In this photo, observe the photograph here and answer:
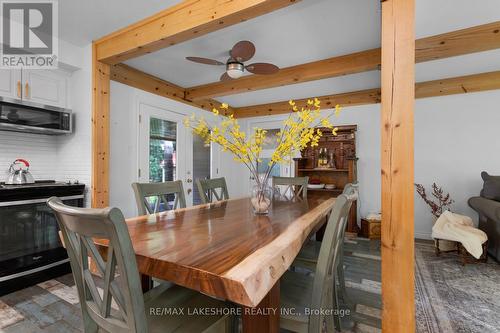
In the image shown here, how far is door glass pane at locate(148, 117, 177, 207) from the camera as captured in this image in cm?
359

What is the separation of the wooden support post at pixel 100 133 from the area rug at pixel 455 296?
311 cm

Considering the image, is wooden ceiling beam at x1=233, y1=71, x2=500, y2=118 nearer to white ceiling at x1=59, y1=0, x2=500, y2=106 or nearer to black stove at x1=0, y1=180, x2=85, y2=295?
white ceiling at x1=59, y1=0, x2=500, y2=106

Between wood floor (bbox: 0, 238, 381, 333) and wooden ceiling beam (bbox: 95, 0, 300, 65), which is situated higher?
wooden ceiling beam (bbox: 95, 0, 300, 65)

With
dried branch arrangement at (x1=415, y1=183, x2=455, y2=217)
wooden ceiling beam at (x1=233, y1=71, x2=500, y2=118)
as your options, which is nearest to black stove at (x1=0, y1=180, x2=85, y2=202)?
wooden ceiling beam at (x1=233, y1=71, x2=500, y2=118)

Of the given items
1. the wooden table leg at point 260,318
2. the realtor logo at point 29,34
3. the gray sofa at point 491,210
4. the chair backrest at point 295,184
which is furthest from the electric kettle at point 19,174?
the gray sofa at point 491,210

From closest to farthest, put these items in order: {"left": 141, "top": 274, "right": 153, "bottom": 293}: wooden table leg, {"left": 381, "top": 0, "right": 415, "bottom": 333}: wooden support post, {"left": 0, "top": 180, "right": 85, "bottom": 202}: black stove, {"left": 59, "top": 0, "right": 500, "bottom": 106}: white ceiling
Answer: {"left": 381, "top": 0, "right": 415, "bottom": 333}: wooden support post → {"left": 141, "top": 274, "right": 153, "bottom": 293}: wooden table leg → {"left": 59, "top": 0, "right": 500, "bottom": 106}: white ceiling → {"left": 0, "top": 180, "right": 85, "bottom": 202}: black stove

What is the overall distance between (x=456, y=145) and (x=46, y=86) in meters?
5.51

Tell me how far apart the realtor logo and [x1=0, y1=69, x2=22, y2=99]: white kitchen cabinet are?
0.23ft

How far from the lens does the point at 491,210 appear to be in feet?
8.76

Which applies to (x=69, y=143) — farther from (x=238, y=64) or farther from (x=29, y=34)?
(x=238, y=64)

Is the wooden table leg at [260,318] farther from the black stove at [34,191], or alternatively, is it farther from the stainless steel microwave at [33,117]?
the stainless steel microwave at [33,117]

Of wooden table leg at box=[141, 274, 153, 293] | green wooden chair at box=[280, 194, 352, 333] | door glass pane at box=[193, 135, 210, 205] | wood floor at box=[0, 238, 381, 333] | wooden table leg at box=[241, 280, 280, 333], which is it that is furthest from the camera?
door glass pane at box=[193, 135, 210, 205]

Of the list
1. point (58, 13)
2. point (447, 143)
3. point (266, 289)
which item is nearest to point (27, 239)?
point (58, 13)

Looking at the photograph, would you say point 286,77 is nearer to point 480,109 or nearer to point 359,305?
point 359,305
